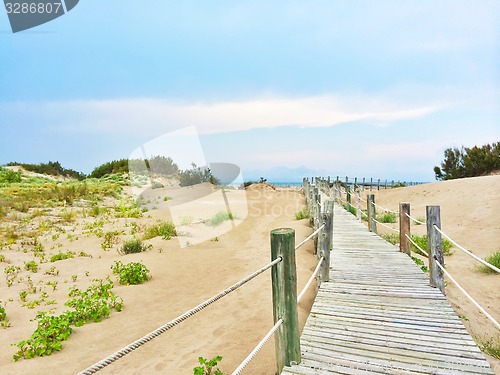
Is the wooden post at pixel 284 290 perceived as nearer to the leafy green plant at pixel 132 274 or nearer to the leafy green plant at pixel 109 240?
the leafy green plant at pixel 132 274

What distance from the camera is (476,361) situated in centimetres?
325

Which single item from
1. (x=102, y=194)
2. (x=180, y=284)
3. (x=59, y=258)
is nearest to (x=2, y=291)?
(x=59, y=258)

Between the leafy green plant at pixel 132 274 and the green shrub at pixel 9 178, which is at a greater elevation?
the green shrub at pixel 9 178

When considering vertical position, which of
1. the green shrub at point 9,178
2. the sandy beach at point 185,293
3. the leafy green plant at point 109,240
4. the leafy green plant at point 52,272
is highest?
the green shrub at point 9,178

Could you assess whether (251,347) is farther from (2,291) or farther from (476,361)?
(2,291)

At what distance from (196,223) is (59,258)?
5.84 metres

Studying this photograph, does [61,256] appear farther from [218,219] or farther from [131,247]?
[218,219]

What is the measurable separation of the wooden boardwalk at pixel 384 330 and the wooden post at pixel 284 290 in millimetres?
285

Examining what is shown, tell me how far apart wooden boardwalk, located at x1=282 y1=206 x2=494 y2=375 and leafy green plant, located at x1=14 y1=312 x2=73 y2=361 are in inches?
140

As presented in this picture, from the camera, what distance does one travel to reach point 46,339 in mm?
4844

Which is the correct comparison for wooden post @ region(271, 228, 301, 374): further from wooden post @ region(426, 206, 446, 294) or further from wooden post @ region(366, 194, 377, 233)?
wooden post @ region(366, 194, 377, 233)

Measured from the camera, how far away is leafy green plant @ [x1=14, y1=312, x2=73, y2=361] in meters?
4.63

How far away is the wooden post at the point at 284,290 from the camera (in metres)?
3.10

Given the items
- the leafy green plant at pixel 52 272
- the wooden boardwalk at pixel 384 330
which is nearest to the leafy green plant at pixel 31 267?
the leafy green plant at pixel 52 272
